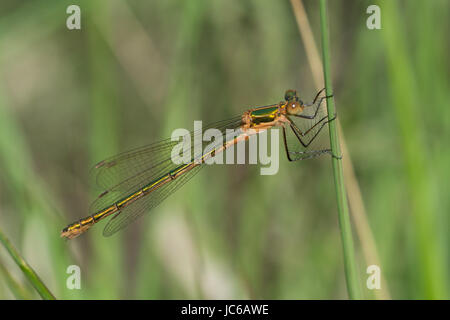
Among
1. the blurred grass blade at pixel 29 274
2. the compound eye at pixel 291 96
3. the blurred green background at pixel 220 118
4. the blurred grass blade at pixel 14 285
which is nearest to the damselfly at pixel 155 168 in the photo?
the compound eye at pixel 291 96

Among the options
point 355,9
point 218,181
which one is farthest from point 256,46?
point 218,181

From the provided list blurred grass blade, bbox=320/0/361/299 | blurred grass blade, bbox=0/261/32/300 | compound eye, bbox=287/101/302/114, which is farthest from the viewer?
compound eye, bbox=287/101/302/114

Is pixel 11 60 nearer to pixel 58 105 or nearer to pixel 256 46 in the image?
pixel 58 105
